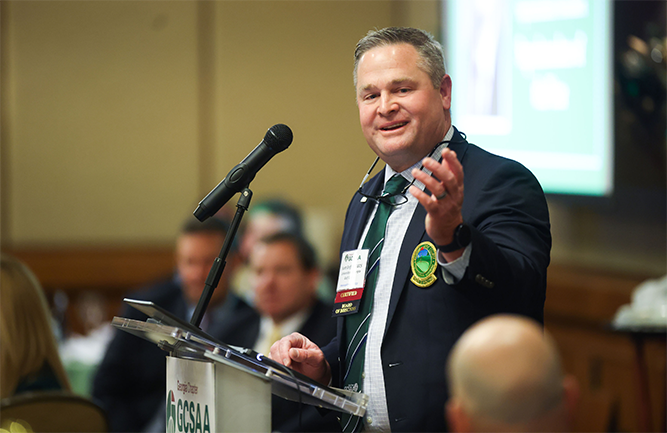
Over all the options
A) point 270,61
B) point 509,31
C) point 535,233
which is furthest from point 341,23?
point 535,233

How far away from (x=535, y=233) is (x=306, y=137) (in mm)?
5686

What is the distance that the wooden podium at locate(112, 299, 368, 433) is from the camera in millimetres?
1448

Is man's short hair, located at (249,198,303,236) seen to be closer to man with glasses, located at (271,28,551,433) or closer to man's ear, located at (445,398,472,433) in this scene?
man with glasses, located at (271,28,551,433)

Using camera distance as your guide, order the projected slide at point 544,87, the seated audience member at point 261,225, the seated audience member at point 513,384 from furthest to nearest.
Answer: the seated audience member at point 261,225 < the projected slide at point 544,87 < the seated audience member at point 513,384

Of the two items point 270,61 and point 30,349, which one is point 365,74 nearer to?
point 30,349

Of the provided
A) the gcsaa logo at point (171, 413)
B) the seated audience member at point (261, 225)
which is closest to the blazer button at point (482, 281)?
the gcsaa logo at point (171, 413)

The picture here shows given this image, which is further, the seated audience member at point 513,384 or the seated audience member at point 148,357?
the seated audience member at point 148,357

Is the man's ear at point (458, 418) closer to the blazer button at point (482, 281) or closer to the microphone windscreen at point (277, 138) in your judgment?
the blazer button at point (482, 281)

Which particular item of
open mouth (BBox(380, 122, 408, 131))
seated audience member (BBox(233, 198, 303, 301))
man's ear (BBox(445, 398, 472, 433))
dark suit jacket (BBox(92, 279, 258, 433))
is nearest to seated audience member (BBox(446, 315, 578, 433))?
man's ear (BBox(445, 398, 472, 433))

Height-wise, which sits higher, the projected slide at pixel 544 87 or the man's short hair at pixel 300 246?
the projected slide at pixel 544 87

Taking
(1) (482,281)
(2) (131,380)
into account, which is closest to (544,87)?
(2) (131,380)

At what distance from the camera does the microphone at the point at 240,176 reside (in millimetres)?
1675

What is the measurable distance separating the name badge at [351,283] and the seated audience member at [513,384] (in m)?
0.80

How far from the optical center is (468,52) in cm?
535
